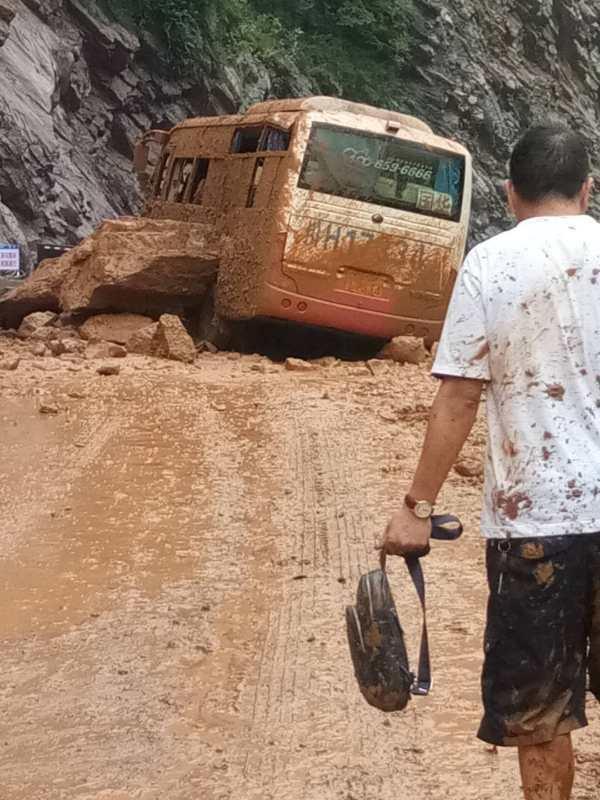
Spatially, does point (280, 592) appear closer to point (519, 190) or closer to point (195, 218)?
point (519, 190)

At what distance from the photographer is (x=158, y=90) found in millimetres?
34281

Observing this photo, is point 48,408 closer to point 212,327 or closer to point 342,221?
point 342,221

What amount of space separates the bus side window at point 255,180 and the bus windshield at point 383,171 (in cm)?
76

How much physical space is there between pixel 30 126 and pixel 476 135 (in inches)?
772

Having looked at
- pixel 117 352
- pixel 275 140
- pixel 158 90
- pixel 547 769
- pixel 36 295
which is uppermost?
pixel 547 769

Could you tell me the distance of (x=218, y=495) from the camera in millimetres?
8594

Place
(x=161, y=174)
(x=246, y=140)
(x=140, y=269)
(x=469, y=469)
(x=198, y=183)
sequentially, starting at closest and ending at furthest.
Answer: (x=469, y=469), (x=140, y=269), (x=246, y=140), (x=198, y=183), (x=161, y=174)

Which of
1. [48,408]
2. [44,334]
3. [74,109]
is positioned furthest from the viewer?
[74,109]

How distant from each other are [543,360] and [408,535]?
21.9 inches

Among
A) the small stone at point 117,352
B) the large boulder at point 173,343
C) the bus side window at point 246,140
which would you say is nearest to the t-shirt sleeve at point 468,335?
the large boulder at point 173,343

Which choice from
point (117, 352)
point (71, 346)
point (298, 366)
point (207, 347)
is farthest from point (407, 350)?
point (71, 346)

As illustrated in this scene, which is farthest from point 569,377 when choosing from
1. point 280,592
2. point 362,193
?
point 362,193

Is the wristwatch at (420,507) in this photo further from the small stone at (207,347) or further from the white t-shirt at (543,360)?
the small stone at (207,347)

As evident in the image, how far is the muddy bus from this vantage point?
1544cm
